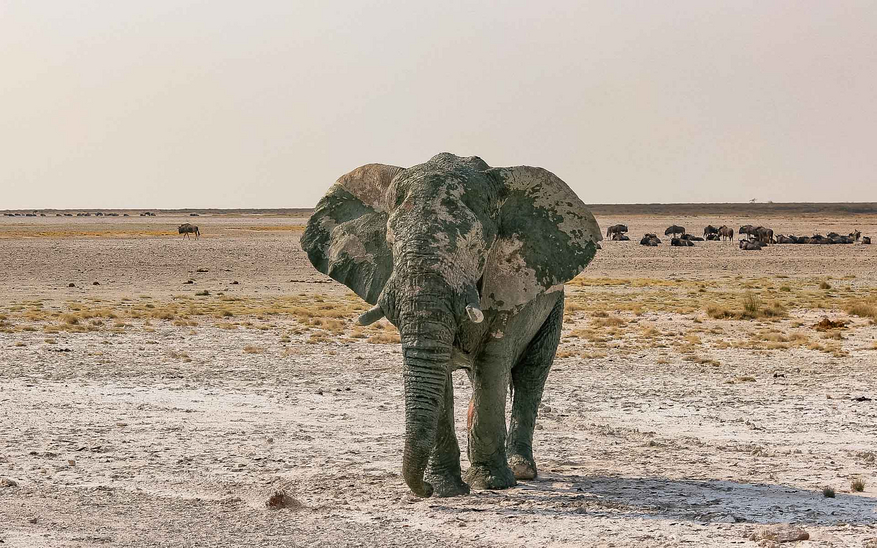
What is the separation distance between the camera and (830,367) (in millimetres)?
18906

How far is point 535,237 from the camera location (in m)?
9.74

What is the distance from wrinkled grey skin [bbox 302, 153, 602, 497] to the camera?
27.8 ft

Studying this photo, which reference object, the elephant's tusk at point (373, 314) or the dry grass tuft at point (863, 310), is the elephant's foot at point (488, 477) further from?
Result: the dry grass tuft at point (863, 310)

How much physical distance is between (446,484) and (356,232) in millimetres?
2265

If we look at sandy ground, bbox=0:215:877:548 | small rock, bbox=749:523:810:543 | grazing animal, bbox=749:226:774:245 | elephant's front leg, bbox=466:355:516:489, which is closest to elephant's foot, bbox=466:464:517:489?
elephant's front leg, bbox=466:355:516:489

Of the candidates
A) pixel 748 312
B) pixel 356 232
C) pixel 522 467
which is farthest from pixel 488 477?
pixel 748 312

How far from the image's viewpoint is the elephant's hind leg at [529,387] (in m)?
10.5

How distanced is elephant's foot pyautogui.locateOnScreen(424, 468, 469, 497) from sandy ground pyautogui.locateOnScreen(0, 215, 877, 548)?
117mm

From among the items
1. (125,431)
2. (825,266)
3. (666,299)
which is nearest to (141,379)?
(125,431)

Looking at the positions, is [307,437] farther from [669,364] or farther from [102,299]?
[102,299]

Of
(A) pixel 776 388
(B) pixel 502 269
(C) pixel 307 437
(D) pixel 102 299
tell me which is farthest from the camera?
(D) pixel 102 299

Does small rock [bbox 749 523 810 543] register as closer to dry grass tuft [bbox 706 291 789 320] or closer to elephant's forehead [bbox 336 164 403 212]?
elephant's forehead [bbox 336 164 403 212]

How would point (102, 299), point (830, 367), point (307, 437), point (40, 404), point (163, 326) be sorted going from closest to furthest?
point (307, 437)
point (40, 404)
point (830, 367)
point (163, 326)
point (102, 299)

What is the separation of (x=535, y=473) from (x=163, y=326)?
16716mm
